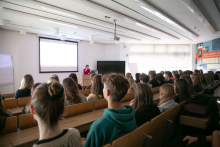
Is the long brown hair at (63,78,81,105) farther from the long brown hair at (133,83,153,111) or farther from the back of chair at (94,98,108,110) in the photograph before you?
the long brown hair at (133,83,153,111)

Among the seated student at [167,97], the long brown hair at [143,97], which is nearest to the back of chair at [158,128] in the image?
the long brown hair at [143,97]

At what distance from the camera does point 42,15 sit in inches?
195

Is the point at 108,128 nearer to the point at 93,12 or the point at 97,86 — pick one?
the point at 97,86

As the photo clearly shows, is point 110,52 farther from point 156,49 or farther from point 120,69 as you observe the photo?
point 156,49

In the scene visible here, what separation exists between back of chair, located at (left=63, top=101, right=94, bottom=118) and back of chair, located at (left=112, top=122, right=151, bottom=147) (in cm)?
121

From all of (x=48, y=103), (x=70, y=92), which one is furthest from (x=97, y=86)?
(x=48, y=103)

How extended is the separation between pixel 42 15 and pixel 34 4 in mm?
1097

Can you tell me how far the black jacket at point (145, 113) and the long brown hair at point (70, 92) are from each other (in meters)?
1.21

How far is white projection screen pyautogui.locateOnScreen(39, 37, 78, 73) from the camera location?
7.80m

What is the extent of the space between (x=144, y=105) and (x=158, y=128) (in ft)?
1.00

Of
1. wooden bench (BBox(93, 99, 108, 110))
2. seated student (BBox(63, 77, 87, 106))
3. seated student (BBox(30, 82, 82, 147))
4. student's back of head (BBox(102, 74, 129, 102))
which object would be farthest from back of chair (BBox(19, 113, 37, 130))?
student's back of head (BBox(102, 74, 129, 102))

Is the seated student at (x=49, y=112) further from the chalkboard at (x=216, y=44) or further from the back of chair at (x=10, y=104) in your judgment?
the chalkboard at (x=216, y=44)

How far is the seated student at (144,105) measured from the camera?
1617mm

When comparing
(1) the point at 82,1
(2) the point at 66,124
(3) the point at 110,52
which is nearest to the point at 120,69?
(3) the point at 110,52
